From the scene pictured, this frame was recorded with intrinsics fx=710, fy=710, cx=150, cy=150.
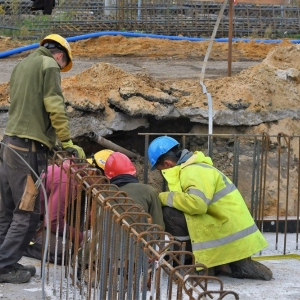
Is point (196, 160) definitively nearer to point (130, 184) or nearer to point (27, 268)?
point (130, 184)

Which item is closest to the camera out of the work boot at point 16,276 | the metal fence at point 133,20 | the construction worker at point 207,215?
the work boot at point 16,276

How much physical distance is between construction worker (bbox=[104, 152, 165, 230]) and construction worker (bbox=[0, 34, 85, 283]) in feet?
1.54

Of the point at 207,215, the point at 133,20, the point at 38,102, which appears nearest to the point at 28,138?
the point at 38,102

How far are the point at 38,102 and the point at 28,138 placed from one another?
0.98 feet

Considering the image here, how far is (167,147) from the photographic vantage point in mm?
6383

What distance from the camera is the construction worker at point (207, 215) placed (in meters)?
6.12

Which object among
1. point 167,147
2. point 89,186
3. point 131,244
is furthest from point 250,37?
point 131,244

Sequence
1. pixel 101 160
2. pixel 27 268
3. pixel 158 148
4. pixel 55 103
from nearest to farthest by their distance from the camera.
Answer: pixel 55 103 → pixel 27 268 → pixel 158 148 → pixel 101 160

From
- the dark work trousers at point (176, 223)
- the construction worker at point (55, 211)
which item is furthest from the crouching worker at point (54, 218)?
the dark work trousers at point (176, 223)

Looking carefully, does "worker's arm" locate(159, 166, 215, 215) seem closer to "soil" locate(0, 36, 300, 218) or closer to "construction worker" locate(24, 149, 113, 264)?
"construction worker" locate(24, 149, 113, 264)

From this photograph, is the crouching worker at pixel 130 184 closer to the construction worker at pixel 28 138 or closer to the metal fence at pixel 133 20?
the construction worker at pixel 28 138

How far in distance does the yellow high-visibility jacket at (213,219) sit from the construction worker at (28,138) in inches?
40.6

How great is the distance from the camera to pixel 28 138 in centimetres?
560

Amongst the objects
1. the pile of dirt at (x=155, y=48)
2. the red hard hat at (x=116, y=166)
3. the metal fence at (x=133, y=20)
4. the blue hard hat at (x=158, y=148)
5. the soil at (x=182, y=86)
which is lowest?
the red hard hat at (x=116, y=166)
